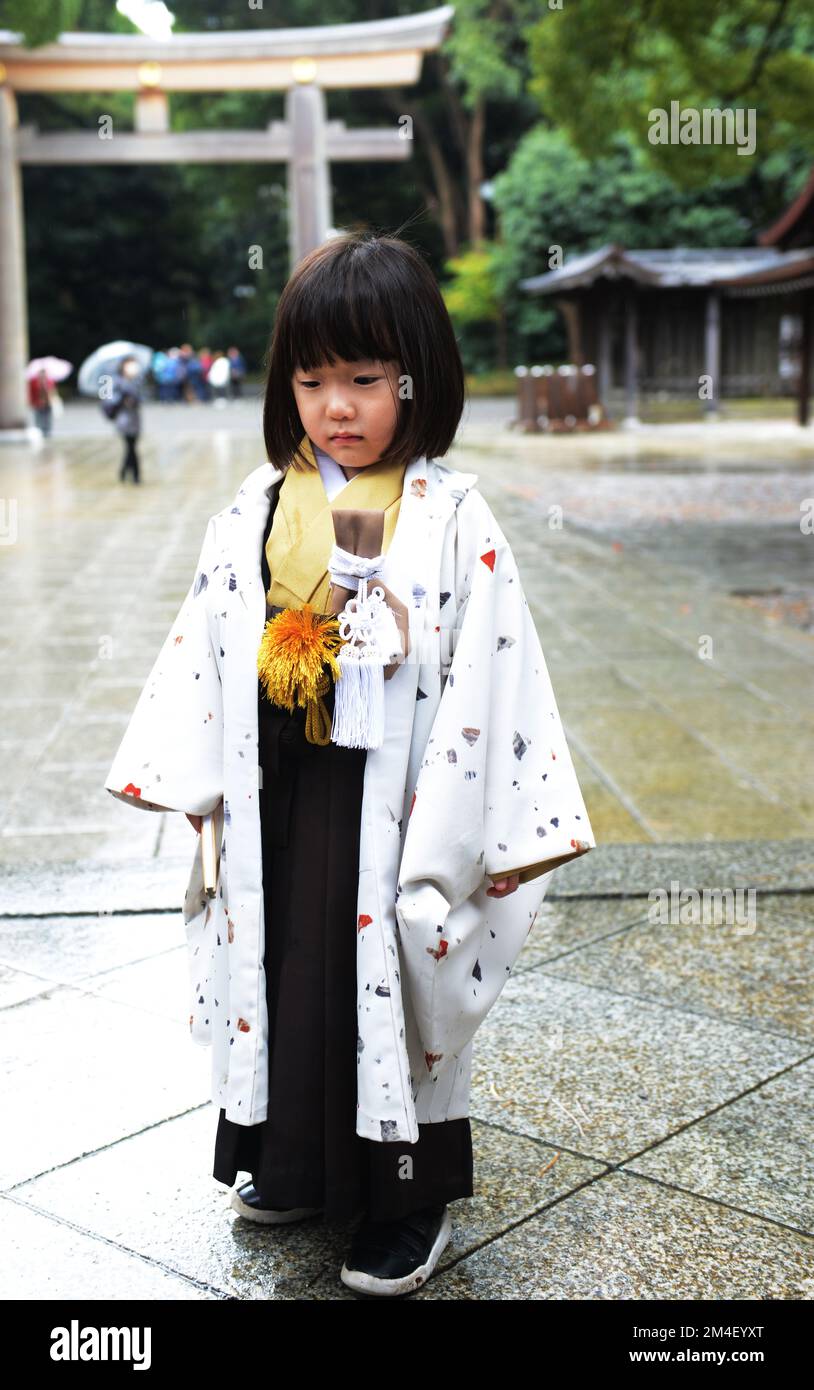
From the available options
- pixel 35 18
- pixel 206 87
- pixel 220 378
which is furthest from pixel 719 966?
pixel 220 378

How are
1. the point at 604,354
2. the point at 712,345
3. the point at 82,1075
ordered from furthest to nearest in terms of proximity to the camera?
the point at 712,345 < the point at 604,354 < the point at 82,1075

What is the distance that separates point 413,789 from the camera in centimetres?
207

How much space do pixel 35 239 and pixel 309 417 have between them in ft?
123

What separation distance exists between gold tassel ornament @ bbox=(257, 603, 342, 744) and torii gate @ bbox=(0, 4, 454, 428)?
19989mm

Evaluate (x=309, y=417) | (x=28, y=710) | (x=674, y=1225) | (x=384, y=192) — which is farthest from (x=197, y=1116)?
(x=384, y=192)

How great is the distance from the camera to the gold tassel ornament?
1999mm

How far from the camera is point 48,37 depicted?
2000 cm

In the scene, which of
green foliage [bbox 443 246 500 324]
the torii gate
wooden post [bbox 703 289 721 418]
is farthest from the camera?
green foliage [bbox 443 246 500 324]

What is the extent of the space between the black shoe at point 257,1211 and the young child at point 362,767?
81 millimetres

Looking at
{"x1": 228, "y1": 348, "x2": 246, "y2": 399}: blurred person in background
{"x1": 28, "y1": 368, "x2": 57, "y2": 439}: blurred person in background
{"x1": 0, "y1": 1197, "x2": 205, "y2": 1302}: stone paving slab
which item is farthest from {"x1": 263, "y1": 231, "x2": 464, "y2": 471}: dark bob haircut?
{"x1": 228, "y1": 348, "x2": 246, "y2": 399}: blurred person in background

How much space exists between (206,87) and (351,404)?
20894 mm

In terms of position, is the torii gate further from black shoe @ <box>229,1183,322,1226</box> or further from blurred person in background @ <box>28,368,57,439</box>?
black shoe @ <box>229,1183,322,1226</box>

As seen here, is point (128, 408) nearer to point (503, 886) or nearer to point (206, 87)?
point (206, 87)
